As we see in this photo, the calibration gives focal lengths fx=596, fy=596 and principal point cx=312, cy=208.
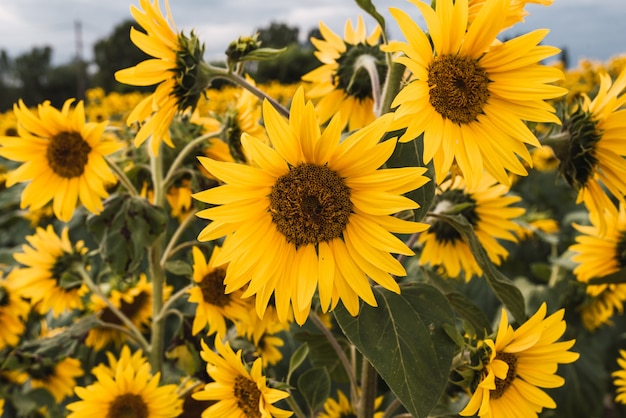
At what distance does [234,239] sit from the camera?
770 mm

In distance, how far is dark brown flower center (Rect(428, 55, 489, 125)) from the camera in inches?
30.6

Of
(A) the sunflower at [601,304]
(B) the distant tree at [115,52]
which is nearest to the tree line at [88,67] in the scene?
(B) the distant tree at [115,52]

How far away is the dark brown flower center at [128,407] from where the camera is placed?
120 centimetres

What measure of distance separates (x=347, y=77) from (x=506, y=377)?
0.58 meters

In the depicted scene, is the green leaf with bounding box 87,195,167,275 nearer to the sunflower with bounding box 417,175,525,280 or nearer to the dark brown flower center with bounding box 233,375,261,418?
the dark brown flower center with bounding box 233,375,261,418

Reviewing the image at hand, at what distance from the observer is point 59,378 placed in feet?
5.98

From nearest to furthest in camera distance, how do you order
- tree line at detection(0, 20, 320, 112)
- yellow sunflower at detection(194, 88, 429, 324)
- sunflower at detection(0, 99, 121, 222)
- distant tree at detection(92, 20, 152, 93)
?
yellow sunflower at detection(194, 88, 429, 324), sunflower at detection(0, 99, 121, 222), tree line at detection(0, 20, 320, 112), distant tree at detection(92, 20, 152, 93)

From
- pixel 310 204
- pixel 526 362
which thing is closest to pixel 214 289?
pixel 310 204

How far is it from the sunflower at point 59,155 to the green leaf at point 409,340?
61 cm

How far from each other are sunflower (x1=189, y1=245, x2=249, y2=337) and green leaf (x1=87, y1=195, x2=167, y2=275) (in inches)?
3.9

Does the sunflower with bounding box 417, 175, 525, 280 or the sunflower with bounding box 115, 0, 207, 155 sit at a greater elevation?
the sunflower with bounding box 115, 0, 207, 155

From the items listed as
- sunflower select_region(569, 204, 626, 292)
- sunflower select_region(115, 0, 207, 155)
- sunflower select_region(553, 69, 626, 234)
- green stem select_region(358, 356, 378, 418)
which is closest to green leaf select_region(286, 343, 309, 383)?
green stem select_region(358, 356, 378, 418)

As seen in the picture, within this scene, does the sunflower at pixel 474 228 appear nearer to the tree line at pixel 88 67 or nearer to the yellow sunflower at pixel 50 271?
the yellow sunflower at pixel 50 271

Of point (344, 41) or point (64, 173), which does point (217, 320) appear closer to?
point (64, 173)
